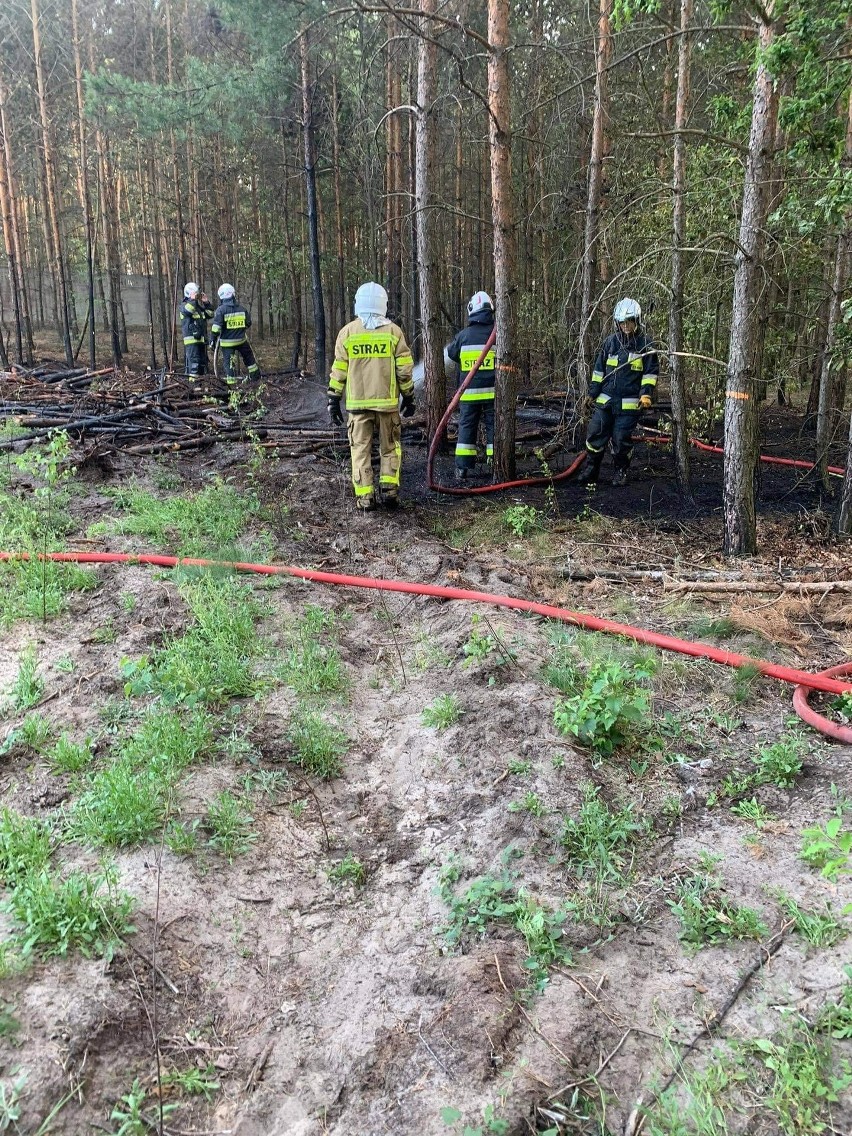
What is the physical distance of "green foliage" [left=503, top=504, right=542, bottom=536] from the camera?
669 cm

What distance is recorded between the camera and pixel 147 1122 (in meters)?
2.00

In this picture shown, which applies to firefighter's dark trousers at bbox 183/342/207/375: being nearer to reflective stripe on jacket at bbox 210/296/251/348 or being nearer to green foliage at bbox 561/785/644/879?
reflective stripe on jacket at bbox 210/296/251/348

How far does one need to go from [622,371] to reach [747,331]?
107 inches

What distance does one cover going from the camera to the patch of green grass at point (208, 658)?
3.86 m

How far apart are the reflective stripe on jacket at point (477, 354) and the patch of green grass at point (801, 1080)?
7.10 m

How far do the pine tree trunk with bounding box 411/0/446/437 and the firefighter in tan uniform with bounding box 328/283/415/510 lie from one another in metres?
1.83

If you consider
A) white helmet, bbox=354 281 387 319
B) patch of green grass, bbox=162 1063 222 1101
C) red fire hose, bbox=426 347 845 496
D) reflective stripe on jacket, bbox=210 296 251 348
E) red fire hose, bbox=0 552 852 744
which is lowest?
patch of green grass, bbox=162 1063 222 1101

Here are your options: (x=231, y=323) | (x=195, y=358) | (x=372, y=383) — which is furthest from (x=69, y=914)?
(x=195, y=358)

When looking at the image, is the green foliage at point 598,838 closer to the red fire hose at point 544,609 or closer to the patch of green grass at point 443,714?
the patch of green grass at point 443,714

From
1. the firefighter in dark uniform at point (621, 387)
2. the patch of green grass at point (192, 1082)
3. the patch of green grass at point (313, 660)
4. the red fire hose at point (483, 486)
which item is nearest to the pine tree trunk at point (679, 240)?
the firefighter in dark uniform at point (621, 387)

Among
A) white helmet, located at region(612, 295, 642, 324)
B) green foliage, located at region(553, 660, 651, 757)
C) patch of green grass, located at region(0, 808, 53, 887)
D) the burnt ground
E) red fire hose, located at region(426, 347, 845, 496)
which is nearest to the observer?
the burnt ground

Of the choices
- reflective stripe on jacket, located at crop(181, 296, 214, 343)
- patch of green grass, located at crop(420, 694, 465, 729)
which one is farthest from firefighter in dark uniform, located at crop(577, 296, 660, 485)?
reflective stripe on jacket, located at crop(181, 296, 214, 343)

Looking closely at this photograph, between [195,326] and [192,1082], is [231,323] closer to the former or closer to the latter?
[195,326]

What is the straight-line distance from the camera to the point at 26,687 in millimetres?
3916
